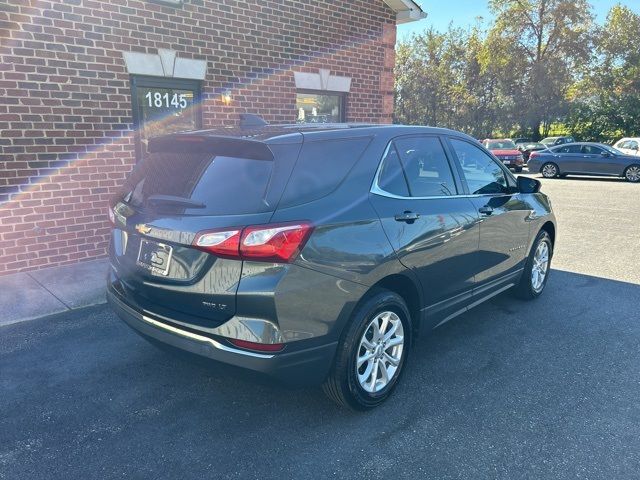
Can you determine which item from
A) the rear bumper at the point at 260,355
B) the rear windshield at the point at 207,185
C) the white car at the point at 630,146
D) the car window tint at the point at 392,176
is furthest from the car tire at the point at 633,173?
the rear windshield at the point at 207,185

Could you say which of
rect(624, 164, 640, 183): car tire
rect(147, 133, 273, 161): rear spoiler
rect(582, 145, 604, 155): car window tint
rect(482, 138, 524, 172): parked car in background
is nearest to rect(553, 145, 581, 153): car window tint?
rect(582, 145, 604, 155): car window tint

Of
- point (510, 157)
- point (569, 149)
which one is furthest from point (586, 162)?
point (510, 157)

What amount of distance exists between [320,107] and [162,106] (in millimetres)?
2946

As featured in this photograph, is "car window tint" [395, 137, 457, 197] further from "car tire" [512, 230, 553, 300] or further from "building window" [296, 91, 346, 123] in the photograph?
"building window" [296, 91, 346, 123]

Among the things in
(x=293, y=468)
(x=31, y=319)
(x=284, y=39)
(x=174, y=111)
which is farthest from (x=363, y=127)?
(x=284, y=39)

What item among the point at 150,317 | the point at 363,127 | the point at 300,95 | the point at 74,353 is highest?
the point at 300,95

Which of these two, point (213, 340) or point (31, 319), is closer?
point (213, 340)

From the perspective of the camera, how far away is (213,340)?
98.0 inches

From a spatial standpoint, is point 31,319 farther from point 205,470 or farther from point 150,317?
point 205,470

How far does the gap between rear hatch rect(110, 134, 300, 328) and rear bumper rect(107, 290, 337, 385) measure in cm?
8

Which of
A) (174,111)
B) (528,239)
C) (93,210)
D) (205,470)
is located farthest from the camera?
(174,111)

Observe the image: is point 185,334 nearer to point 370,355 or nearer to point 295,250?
point 295,250

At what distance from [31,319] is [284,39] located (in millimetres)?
5430

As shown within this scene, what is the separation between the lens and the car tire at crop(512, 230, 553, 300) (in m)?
4.78
